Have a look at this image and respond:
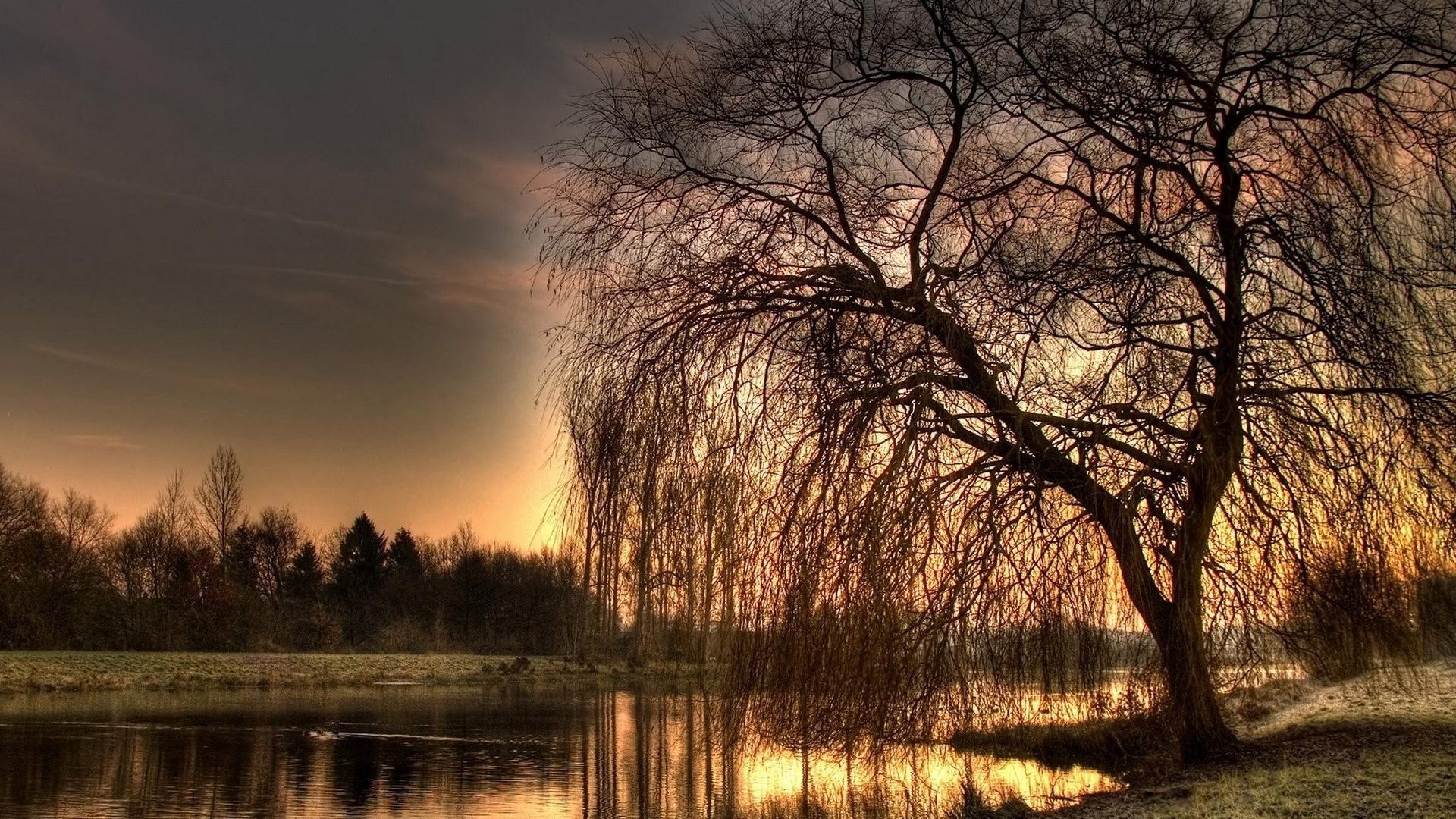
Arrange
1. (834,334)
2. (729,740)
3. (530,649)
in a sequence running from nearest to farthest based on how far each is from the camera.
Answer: (729,740), (834,334), (530,649)

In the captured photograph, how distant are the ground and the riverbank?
21.1m

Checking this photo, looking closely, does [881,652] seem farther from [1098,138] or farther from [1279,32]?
[1279,32]

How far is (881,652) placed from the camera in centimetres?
791

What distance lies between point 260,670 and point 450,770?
2772 centimetres

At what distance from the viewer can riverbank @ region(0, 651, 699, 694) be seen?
35.8m

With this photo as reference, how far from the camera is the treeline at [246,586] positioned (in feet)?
150

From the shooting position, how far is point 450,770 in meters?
18.5

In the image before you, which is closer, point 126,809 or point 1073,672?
point 1073,672

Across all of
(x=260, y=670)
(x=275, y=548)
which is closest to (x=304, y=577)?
(x=275, y=548)

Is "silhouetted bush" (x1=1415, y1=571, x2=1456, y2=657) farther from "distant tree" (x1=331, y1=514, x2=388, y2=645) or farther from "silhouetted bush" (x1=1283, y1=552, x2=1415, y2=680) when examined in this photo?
"distant tree" (x1=331, y1=514, x2=388, y2=645)

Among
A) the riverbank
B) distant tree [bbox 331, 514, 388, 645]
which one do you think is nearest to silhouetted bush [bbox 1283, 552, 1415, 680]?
the riverbank

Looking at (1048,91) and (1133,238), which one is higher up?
(1048,91)

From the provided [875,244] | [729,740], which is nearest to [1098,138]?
[875,244]

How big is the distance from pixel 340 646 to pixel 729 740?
168ft
